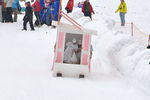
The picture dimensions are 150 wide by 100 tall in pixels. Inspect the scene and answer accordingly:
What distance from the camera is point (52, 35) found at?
46.0 feet

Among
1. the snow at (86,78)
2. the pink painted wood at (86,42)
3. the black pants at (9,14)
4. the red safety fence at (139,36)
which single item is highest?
the black pants at (9,14)

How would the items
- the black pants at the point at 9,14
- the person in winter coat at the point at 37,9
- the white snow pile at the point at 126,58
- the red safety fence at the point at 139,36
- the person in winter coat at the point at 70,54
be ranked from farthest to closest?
1. the black pants at the point at 9,14
2. the person in winter coat at the point at 37,9
3. the red safety fence at the point at 139,36
4. the person in winter coat at the point at 70,54
5. the white snow pile at the point at 126,58

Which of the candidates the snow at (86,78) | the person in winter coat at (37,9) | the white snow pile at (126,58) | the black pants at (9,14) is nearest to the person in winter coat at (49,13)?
the person in winter coat at (37,9)

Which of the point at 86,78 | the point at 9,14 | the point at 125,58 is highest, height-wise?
the point at 9,14

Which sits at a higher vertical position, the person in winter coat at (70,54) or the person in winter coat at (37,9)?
the person in winter coat at (37,9)

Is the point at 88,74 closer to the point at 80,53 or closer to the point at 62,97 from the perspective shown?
the point at 80,53

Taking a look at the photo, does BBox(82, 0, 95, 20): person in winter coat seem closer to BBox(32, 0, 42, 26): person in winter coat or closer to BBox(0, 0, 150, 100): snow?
BBox(32, 0, 42, 26): person in winter coat

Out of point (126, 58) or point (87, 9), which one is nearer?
point (126, 58)

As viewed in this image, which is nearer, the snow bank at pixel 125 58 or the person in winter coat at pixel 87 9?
the snow bank at pixel 125 58

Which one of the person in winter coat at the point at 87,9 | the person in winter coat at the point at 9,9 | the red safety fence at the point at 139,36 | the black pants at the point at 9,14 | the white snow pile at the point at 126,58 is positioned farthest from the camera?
the person in winter coat at the point at 87,9

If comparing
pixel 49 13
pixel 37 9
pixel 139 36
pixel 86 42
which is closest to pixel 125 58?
pixel 86 42

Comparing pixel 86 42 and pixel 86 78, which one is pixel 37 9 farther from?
pixel 86 78

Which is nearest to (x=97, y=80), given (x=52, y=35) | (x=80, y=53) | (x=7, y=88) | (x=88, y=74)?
(x=88, y=74)

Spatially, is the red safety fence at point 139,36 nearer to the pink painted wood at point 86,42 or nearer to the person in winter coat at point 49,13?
the person in winter coat at point 49,13
